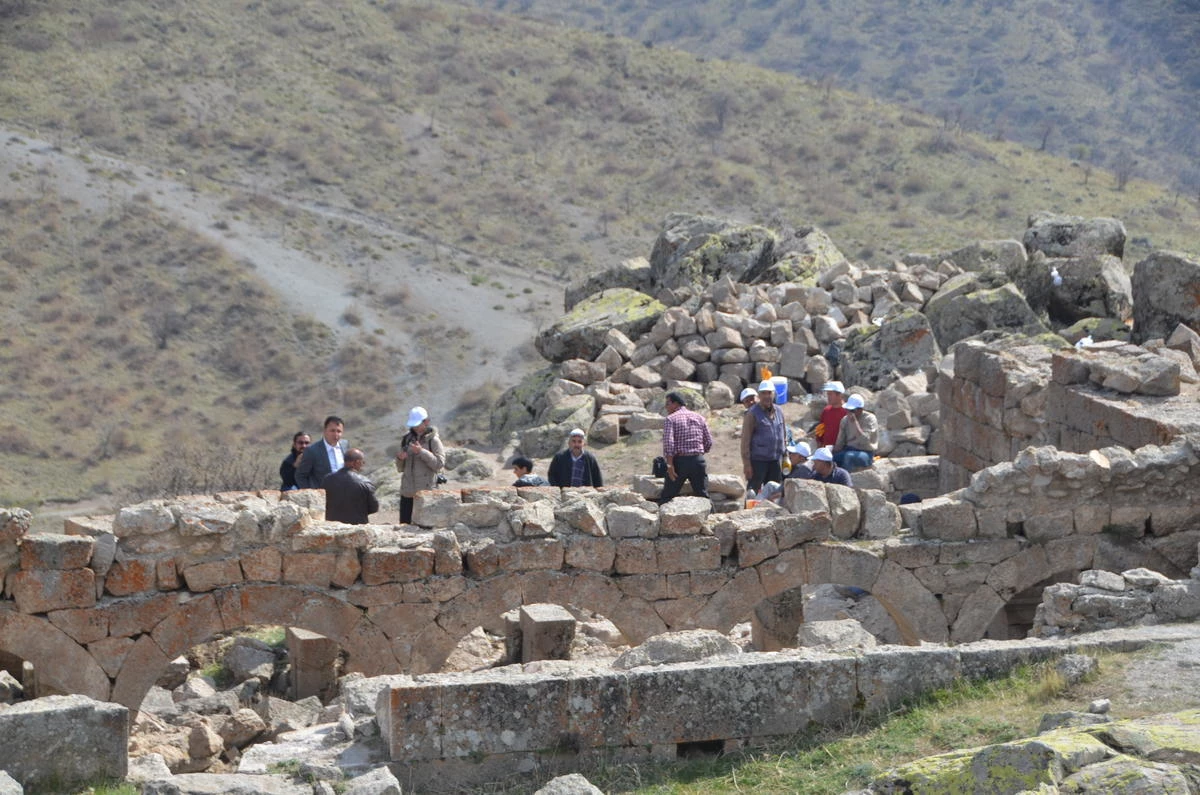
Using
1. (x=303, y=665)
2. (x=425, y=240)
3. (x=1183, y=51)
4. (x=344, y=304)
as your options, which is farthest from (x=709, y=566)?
(x=1183, y=51)

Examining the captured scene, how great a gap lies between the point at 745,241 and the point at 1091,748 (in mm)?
18385

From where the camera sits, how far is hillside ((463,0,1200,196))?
3022 inches

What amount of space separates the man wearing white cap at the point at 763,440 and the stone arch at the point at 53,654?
17.8 ft

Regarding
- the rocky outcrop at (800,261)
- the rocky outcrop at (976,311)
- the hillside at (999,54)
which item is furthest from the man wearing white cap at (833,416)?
the hillside at (999,54)

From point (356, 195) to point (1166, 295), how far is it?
36.7 m

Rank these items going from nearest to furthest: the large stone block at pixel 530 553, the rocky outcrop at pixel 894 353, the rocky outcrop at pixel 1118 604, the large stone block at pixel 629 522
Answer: the rocky outcrop at pixel 1118 604 → the large stone block at pixel 530 553 → the large stone block at pixel 629 522 → the rocky outcrop at pixel 894 353

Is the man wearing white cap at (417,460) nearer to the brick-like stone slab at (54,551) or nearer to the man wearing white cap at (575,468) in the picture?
the man wearing white cap at (575,468)

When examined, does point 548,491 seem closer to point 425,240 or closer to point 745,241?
point 745,241

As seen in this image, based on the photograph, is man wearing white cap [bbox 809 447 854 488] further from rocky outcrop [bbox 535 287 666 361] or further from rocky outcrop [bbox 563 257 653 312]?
rocky outcrop [bbox 563 257 653 312]

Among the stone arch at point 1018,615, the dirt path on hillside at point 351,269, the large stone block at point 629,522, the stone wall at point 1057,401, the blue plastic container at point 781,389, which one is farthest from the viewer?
the dirt path on hillside at point 351,269

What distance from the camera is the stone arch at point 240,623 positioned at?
10.3 meters

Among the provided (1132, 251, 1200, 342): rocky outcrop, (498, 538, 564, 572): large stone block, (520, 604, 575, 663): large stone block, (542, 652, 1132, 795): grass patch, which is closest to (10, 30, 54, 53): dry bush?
(1132, 251, 1200, 342): rocky outcrop

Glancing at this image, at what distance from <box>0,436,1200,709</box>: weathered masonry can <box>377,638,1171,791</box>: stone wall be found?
3.14 meters

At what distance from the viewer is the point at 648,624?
11.2 m
